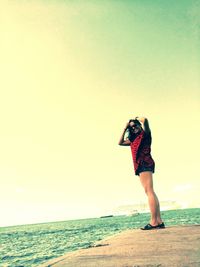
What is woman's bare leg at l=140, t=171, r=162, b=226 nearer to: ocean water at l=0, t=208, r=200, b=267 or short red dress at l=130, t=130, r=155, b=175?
short red dress at l=130, t=130, r=155, b=175

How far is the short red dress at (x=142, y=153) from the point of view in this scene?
464 cm

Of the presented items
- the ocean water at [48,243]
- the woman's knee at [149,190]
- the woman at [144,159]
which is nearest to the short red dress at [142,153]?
the woman at [144,159]

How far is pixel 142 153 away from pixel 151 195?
685mm

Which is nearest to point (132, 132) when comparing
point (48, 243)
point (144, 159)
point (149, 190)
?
point (144, 159)

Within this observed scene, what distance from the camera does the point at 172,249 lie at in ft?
8.34

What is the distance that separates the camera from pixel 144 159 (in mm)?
4668

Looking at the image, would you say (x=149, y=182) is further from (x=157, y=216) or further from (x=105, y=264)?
(x=105, y=264)

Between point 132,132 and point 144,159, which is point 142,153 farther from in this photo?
point 132,132

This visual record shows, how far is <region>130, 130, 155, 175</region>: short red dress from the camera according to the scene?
15.2 feet

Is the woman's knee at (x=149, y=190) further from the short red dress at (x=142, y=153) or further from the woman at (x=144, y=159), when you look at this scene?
the short red dress at (x=142, y=153)

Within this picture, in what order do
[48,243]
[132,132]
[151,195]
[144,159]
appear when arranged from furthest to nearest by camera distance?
1. [48,243]
2. [132,132]
3. [144,159]
4. [151,195]

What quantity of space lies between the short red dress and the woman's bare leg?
0.10m

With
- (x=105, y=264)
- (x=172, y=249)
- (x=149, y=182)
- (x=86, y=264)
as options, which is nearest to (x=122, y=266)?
(x=105, y=264)

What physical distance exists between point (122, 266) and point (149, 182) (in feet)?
8.54
